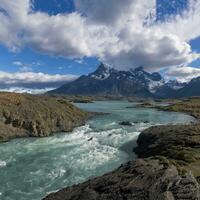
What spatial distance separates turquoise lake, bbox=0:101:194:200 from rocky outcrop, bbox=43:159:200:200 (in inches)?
410

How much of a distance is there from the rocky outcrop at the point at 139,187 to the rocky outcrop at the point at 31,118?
44536 mm

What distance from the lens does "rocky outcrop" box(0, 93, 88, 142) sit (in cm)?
7569

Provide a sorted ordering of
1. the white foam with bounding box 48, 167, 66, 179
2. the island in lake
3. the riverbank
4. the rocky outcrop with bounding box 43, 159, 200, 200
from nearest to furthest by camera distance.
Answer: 1. the rocky outcrop with bounding box 43, 159, 200, 200
2. the island in lake
3. the white foam with bounding box 48, 167, 66, 179
4. the riverbank

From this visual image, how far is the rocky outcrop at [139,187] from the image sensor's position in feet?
75.9

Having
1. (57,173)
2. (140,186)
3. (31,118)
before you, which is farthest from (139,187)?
(31,118)

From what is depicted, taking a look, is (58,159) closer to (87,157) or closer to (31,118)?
(87,157)

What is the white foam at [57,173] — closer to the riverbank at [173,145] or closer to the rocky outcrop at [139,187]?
the rocky outcrop at [139,187]

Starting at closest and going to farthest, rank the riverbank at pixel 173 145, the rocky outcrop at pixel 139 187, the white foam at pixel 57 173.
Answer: the rocky outcrop at pixel 139 187 < the white foam at pixel 57 173 < the riverbank at pixel 173 145

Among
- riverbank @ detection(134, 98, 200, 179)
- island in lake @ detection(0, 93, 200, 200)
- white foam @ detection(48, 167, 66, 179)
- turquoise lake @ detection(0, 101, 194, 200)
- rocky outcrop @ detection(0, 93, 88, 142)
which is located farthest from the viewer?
rocky outcrop @ detection(0, 93, 88, 142)

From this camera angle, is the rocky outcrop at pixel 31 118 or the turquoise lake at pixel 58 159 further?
the rocky outcrop at pixel 31 118

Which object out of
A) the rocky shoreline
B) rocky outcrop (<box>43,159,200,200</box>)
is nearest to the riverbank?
the rocky shoreline

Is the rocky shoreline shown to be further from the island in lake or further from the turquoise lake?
the turquoise lake

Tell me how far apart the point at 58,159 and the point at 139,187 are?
29.7m

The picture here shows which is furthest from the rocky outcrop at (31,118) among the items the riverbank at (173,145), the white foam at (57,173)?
the white foam at (57,173)
